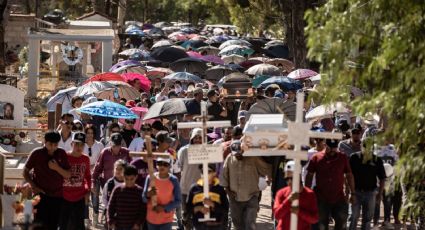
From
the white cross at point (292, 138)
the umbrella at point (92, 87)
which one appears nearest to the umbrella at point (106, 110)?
the umbrella at point (92, 87)

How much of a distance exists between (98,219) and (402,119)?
7.46 metres

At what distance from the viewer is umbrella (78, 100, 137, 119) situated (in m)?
20.7

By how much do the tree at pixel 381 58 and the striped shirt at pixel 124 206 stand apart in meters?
2.81

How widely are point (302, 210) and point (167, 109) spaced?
8088 millimetres

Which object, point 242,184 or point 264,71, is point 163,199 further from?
point 264,71

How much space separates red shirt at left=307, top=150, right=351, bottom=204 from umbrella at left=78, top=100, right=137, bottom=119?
18.0 feet

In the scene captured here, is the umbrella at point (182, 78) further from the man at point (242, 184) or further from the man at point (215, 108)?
the man at point (242, 184)

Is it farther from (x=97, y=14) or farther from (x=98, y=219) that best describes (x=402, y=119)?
(x=97, y=14)

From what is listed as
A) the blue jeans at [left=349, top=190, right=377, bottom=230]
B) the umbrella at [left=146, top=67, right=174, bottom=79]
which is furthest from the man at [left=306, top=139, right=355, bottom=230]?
the umbrella at [left=146, top=67, right=174, bottom=79]

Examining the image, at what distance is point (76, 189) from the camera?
15375mm

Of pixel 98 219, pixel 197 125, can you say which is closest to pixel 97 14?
pixel 98 219

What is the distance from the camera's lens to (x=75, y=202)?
15.4 metres

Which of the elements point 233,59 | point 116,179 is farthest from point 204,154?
point 233,59

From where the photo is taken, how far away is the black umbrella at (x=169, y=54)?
4334 centimetres
